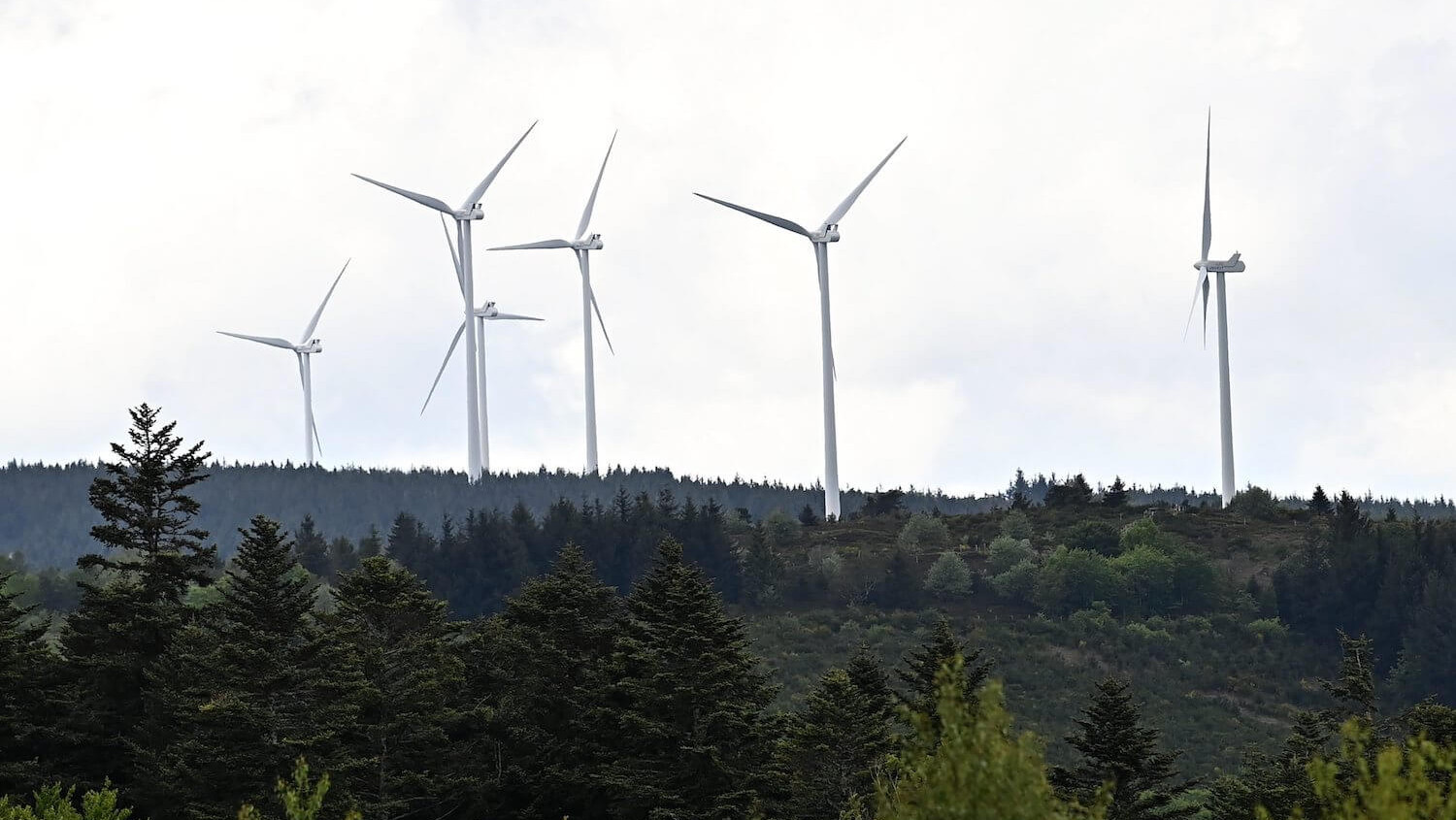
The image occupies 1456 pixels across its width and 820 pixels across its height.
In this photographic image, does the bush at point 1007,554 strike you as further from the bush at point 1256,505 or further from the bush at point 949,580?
the bush at point 1256,505

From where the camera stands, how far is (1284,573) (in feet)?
545

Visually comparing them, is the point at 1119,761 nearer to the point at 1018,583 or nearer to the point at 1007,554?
the point at 1018,583

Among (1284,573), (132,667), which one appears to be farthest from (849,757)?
(1284,573)

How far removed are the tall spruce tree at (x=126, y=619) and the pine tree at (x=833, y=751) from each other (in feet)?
80.8

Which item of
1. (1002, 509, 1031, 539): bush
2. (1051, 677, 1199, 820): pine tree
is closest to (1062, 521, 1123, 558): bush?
(1002, 509, 1031, 539): bush

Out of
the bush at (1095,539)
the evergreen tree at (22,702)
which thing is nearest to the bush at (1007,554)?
the bush at (1095,539)

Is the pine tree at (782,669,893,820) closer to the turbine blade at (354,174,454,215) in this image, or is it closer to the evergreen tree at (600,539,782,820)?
the evergreen tree at (600,539,782,820)

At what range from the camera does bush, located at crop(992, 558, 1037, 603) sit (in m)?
170

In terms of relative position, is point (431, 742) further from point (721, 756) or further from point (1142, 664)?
point (1142, 664)

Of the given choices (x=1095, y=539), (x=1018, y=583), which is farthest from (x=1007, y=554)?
(x=1095, y=539)

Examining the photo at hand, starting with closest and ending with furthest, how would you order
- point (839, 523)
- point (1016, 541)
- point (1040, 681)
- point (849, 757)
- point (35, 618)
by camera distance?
point (849, 757)
point (1040, 681)
point (35, 618)
point (1016, 541)
point (839, 523)

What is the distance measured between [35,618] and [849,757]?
362 feet

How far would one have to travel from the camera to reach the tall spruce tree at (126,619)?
76562mm

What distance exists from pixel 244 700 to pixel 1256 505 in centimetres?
14123
